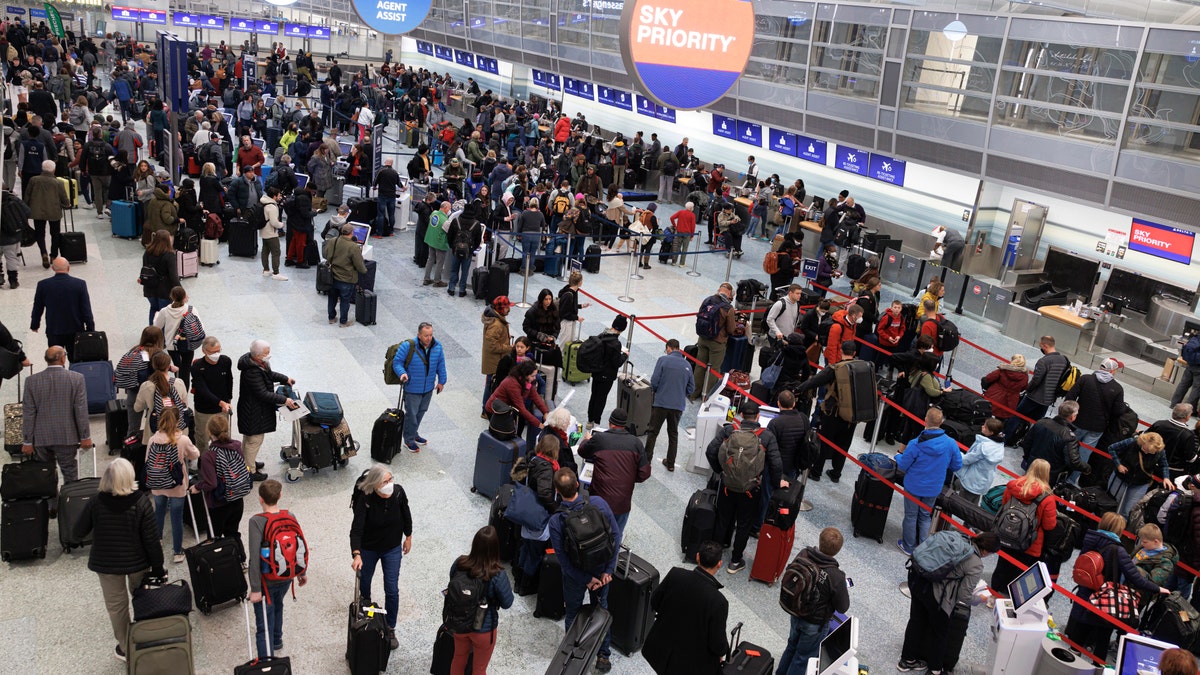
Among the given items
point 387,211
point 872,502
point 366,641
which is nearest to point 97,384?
point 366,641

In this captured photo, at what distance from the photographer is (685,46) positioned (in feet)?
27.3

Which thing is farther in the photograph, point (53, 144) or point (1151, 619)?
point (53, 144)

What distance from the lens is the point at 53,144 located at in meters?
16.2

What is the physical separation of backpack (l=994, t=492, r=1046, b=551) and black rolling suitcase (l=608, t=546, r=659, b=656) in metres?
3.01

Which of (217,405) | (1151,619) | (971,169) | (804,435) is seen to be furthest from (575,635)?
(971,169)

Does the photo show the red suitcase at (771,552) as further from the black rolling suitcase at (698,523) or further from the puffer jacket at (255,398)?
the puffer jacket at (255,398)

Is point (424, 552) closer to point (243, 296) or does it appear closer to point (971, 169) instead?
point (243, 296)

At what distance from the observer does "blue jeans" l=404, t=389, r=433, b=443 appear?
9414 millimetres

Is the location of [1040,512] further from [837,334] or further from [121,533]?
[121,533]

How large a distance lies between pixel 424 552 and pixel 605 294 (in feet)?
28.6

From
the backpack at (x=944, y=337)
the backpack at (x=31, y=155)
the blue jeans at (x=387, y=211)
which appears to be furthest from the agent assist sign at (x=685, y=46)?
the backpack at (x=31, y=155)

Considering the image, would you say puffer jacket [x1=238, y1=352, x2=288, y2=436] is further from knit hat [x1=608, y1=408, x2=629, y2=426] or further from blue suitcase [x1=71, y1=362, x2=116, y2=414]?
knit hat [x1=608, y1=408, x2=629, y2=426]

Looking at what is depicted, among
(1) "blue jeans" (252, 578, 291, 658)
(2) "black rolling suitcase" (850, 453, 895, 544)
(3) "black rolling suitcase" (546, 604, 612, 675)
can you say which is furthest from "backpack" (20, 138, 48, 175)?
(2) "black rolling suitcase" (850, 453, 895, 544)

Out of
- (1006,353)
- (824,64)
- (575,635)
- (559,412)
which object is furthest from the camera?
(824,64)
